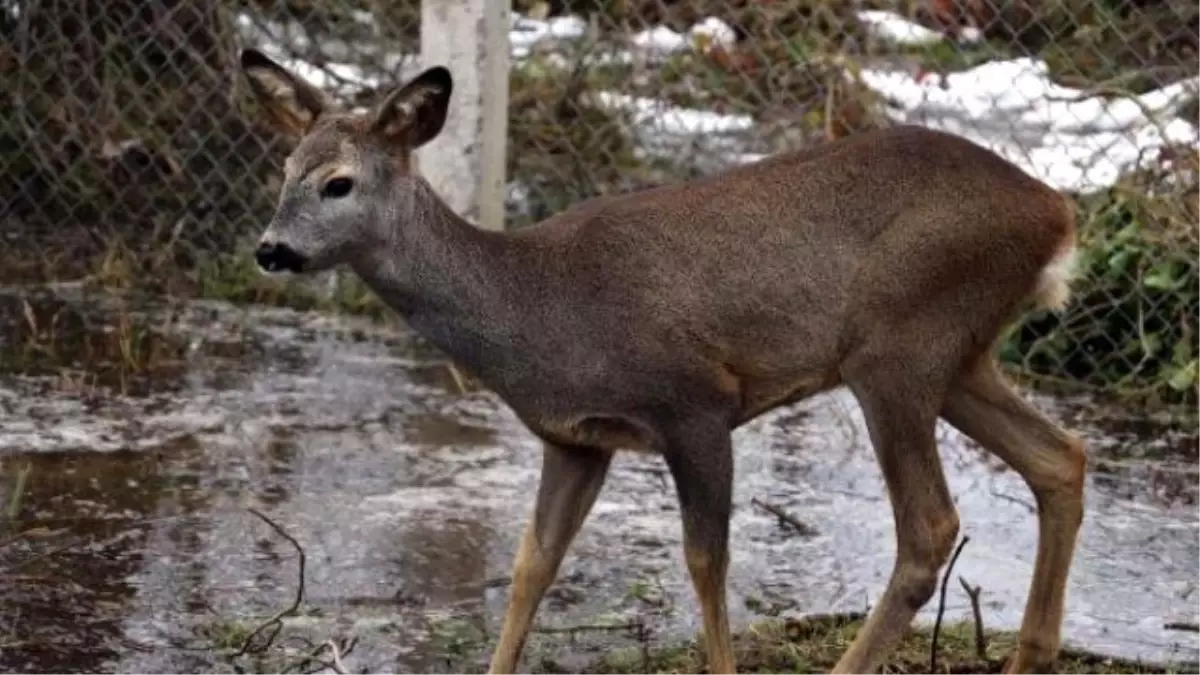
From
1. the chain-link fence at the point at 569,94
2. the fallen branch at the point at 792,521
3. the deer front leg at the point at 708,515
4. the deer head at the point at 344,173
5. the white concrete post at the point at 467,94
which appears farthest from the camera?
the chain-link fence at the point at 569,94

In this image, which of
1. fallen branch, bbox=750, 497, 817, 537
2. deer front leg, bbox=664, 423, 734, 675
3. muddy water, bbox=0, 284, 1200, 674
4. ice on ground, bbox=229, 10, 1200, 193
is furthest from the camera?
ice on ground, bbox=229, 10, 1200, 193

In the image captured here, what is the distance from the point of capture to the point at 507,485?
721 centimetres

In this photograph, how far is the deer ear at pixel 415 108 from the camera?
18.6ft

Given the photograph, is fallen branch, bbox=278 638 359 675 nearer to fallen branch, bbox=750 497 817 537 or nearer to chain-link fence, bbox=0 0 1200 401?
fallen branch, bbox=750 497 817 537

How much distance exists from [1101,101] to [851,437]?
213 centimetres

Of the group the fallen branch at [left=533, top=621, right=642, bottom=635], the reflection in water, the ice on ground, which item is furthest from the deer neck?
the ice on ground

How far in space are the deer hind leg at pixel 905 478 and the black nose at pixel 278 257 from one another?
4.08 feet

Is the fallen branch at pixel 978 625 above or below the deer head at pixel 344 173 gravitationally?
below

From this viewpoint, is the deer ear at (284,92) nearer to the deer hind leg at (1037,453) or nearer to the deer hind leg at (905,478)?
the deer hind leg at (905,478)

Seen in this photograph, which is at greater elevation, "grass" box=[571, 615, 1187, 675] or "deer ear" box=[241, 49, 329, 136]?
"deer ear" box=[241, 49, 329, 136]

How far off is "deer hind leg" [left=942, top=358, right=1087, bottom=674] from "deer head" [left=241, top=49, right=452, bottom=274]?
4.50 ft

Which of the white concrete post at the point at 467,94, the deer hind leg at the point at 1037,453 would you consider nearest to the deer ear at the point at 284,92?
the deer hind leg at the point at 1037,453

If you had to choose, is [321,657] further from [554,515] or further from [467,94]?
[467,94]

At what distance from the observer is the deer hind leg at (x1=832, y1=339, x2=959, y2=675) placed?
550cm
